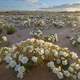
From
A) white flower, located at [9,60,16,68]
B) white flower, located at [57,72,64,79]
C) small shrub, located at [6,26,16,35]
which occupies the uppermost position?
white flower, located at [9,60,16,68]

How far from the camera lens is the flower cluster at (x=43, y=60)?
22.8 feet

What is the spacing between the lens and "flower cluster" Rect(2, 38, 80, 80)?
6953 millimetres

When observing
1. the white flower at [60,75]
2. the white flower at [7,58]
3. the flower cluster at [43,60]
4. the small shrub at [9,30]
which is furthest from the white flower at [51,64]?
the small shrub at [9,30]

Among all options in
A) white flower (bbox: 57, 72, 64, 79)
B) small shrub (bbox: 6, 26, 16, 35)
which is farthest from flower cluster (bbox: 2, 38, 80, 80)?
small shrub (bbox: 6, 26, 16, 35)

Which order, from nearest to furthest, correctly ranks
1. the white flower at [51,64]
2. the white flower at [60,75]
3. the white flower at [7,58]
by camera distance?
1. the white flower at [60,75]
2. the white flower at [51,64]
3. the white flower at [7,58]

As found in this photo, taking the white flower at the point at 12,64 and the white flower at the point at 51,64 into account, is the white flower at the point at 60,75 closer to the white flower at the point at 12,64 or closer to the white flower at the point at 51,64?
the white flower at the point at 51,64

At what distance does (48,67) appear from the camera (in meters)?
7.14

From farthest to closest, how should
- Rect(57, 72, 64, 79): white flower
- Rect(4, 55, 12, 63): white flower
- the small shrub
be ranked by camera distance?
the small shrub < Rect(4, 55, 12, 63): white flower < Rect(57, 72, 64, 79): white flower

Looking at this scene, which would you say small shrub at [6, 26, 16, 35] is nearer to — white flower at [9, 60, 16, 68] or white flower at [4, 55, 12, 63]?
white flower at [4, 55, 12, 63]

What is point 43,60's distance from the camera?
7.21 metres

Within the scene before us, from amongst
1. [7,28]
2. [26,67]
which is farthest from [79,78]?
[7,28]

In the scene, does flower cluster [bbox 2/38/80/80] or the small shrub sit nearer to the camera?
flower cluster [bbox 2/38/80/80]

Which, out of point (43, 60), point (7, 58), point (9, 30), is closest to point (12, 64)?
point (7, 58)

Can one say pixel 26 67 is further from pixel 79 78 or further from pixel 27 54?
pixel 79 78
